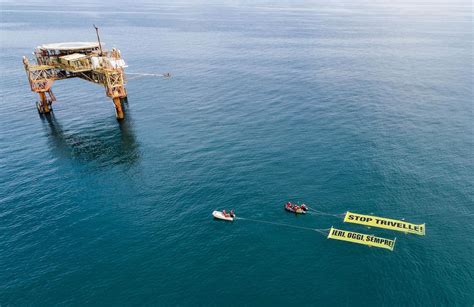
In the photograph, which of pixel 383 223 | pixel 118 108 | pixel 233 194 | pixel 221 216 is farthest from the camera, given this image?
pixel 118 108

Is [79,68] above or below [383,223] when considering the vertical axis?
above

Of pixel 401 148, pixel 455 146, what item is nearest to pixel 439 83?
pixel 455 146

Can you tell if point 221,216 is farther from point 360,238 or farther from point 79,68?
point 79,68

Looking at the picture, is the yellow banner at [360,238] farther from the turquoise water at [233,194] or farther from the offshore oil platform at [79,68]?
the offshore oil platform at [79,68]

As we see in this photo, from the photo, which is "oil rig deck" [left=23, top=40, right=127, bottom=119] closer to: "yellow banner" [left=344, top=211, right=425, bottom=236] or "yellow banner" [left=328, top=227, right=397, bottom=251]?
"yellow banner" [left=328, top=227, right=397, bottom=251]

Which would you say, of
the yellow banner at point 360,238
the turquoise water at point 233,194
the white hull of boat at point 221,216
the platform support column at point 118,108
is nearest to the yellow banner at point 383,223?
the turquoise water at point 233,194

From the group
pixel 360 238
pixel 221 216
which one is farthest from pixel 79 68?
pixel 360 238
